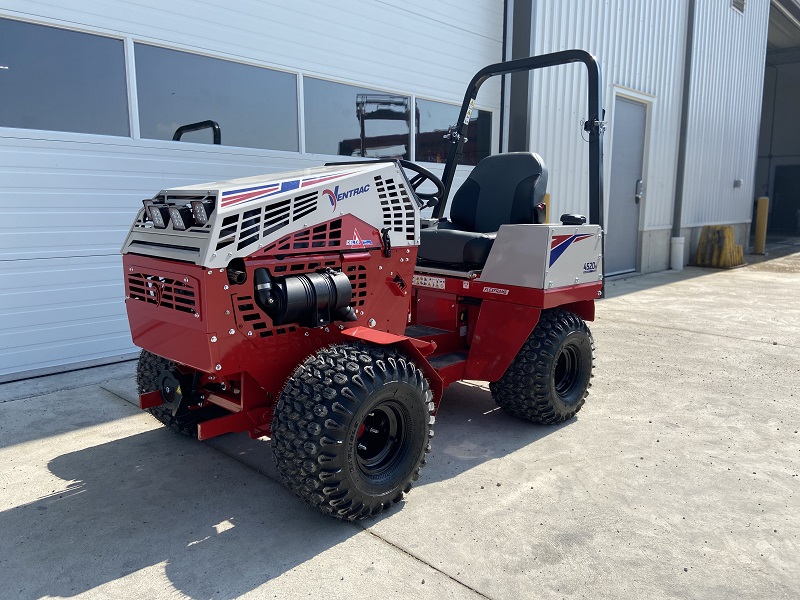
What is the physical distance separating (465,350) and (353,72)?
392 centimetres

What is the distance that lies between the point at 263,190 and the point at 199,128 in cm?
329

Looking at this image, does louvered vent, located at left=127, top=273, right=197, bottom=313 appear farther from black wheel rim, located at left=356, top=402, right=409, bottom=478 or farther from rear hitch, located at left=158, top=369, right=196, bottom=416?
black wheel rim, located at left=356, top=402, right=409, bottom=478

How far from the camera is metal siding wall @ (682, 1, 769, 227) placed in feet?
41.4

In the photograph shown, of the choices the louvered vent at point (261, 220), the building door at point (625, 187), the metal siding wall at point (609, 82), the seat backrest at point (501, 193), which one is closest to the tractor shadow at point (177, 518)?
the louvered vent at point (261, 220)

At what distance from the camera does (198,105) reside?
5.51 metres

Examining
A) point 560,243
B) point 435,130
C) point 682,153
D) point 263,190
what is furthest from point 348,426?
point 682,153

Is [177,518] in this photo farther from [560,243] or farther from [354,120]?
[354,120]

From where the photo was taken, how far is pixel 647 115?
11.3m

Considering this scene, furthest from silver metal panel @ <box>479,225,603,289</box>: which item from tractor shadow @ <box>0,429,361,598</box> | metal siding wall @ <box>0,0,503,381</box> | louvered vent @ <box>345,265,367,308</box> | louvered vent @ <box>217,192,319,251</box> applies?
metal siding wall @ <box>0,0,503,381</box>

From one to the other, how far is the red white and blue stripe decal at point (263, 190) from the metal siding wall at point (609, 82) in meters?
6.49

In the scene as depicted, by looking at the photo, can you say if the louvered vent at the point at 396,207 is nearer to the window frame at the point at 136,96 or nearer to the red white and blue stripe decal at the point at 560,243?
the red white and blue stripe decal at the point at 560,243

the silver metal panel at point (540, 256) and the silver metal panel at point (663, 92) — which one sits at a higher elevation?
the silver metal panel at point (663, 92)

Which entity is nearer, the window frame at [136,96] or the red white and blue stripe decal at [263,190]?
the red white and blue stripe decal at [263,190]

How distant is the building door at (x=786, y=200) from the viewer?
23.5m
